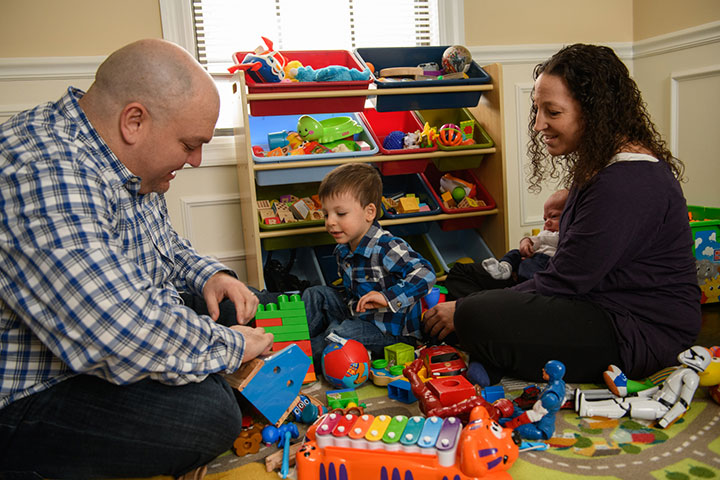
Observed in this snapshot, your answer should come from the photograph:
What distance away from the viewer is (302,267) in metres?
2.84

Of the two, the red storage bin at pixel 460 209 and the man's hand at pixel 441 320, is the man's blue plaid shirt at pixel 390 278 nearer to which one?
the man's hand at pixel 441 320

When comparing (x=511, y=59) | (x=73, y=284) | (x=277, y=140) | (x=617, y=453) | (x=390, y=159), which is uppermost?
(x=511, y=59)

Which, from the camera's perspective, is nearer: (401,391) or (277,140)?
(401,391)

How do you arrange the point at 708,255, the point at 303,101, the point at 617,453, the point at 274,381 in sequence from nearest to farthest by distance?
1. the point at 617,453
2. the point at 274,381
3. the point at 708,255
4. the point at 303,101

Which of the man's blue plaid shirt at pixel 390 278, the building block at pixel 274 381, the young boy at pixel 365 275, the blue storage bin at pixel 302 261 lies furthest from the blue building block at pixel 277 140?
the building block at pixel 274 381

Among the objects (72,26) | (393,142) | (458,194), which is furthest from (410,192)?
(72,26)

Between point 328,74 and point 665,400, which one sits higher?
point 328,74

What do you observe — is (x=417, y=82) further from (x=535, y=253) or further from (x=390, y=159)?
(x=535, y=253)

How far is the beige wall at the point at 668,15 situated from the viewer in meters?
2.79

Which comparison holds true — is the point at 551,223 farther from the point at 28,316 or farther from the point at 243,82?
the point at 28,316

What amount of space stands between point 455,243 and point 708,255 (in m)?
1.17

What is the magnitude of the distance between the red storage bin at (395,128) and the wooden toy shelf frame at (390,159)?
2.4 inches

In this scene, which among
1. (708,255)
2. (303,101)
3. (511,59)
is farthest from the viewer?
(511,59)

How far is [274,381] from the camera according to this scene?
4.45 feet
